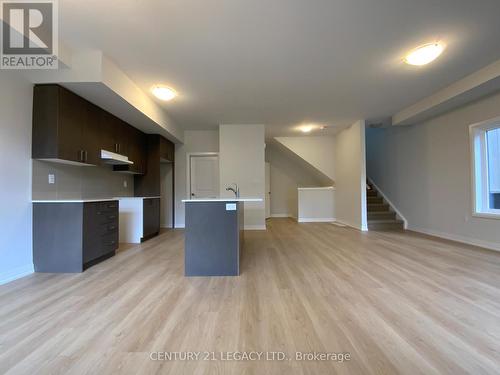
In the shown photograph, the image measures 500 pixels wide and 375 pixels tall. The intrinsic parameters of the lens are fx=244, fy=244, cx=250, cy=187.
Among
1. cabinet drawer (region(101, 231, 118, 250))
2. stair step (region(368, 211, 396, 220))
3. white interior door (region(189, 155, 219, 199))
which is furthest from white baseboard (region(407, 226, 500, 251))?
cabinet drawer (region(101, 231, 118, 250))

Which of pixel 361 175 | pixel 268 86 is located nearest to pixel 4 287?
pixel 268 86

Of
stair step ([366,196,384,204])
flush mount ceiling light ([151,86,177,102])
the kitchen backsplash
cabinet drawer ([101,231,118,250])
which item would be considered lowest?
cabinet drawer ([101,231,118,250])

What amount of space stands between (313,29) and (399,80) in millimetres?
2036

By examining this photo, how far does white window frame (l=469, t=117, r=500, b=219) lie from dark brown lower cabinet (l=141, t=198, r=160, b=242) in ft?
19.2

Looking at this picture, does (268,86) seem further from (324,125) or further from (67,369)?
(67,369)

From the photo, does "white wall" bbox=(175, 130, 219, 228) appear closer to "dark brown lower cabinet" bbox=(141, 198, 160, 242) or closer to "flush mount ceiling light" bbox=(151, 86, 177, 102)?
"dark brown lower cabinet" bbox=(141, 198, 160, 242)

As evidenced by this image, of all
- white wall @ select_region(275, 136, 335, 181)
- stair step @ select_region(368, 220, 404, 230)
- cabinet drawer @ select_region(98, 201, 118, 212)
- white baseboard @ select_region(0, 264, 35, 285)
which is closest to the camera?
white baseboard @ select_region(0, 264, 35, 285)

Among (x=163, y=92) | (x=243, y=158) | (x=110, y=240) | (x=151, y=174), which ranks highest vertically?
(x=163, y=92)

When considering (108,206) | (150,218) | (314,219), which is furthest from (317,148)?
(108,206)

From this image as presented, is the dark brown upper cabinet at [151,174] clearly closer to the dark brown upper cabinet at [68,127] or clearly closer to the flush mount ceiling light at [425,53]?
the dark brown upper cabinet at [68,127]

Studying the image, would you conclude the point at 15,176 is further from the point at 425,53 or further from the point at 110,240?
the point at 425,53

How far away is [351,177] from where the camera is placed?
6.18 m

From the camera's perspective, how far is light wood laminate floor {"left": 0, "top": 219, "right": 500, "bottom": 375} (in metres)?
1.32

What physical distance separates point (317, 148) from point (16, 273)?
6915 millimetres
